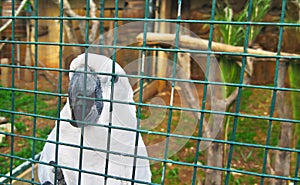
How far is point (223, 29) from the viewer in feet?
5.72

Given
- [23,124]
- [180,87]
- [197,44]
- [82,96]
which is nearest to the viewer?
[82,96]

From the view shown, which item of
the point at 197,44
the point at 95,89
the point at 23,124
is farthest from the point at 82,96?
the point at 23,124

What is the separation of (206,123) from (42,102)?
222 cm

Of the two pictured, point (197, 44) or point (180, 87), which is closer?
point (197, 44)

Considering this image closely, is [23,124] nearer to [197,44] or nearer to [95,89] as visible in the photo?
[197,44]

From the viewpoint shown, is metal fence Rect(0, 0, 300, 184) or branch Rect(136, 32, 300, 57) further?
branch Rect(136, 32, 300, 57)

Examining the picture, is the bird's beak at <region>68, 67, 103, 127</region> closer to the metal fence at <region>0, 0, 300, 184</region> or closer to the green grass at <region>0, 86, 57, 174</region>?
the metal fence at <region>0, 0, 300, 184</region>

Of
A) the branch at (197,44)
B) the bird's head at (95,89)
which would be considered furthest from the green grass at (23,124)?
the bird's head at (95,89)

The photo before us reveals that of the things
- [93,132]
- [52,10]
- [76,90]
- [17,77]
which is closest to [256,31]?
[93,132]

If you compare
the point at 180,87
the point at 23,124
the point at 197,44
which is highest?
the point at 197,44

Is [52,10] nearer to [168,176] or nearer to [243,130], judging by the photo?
[168,176]

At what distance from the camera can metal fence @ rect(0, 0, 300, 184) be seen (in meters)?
0.69

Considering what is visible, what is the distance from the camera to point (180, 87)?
1.91m

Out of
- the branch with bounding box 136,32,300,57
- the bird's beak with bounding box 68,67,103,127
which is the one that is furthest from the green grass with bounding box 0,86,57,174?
the bird's beak with bounding box 68,67,103,127
